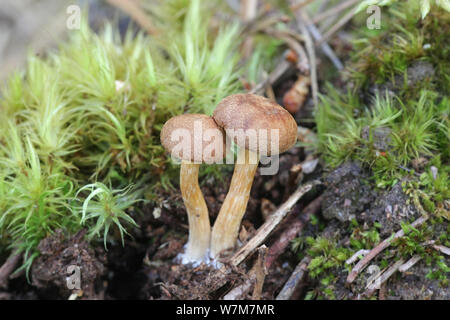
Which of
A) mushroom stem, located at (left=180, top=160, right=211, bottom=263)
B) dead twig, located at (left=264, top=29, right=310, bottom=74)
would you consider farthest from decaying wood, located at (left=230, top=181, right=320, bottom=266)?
dead twig, located at (left=264, top=29, right=310, bottom=74)

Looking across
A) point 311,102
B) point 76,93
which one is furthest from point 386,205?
point 76,93

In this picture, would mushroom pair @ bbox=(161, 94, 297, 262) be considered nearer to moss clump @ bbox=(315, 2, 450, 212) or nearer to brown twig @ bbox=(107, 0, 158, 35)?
moss clump @ bbox=(315, 2, 450, 212)

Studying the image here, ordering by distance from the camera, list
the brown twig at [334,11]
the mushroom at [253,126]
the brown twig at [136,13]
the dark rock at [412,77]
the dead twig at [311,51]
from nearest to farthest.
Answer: the mushroom at [253,126], the dark rock at [412,77], the dead twig at [311,51], the brown twig at [334,11], the brown twig at [136,13]

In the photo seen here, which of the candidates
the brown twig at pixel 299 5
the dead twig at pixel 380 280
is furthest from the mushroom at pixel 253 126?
the brown twig at pixel 299 5

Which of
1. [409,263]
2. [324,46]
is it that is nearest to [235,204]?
[409,263]

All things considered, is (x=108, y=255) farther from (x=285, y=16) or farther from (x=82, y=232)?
(x=285, y=16)

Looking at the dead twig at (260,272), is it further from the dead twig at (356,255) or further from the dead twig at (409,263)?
the dead twig at (409,263)
